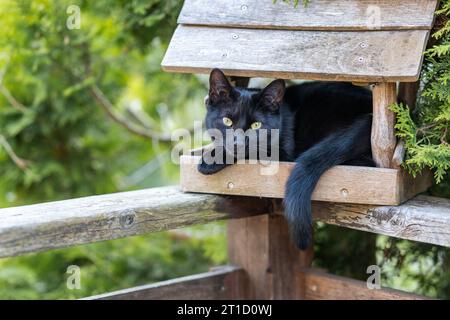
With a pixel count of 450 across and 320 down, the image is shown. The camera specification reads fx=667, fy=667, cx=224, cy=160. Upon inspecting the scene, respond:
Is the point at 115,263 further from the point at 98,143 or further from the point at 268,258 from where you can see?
the point at 268,258

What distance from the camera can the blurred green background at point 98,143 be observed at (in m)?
3.59

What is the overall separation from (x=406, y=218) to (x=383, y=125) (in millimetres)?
351

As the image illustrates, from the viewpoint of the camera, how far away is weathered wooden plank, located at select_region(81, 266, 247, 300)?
9.71 ft

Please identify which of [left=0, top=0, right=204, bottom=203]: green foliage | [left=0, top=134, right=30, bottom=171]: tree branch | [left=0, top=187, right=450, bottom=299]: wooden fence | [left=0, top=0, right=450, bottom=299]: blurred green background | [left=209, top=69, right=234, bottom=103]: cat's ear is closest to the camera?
[left=0, top=187, right=450, bottom=299]: wooden fence

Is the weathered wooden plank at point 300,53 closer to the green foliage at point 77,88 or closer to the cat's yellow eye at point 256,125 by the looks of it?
the cat's yellow eye at point 256,125

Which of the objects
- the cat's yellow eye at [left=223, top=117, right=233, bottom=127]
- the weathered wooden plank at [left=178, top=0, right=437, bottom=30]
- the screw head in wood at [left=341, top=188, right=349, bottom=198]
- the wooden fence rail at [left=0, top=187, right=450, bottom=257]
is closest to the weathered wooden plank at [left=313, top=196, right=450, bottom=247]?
the wooden fence rail at [left=0, top=187, right=450, bottom=257]

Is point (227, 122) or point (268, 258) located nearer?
point (227, 122)

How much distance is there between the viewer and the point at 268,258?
124 inches

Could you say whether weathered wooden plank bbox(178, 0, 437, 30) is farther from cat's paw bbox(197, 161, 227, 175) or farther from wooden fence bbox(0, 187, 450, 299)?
wooden fence bbox(0, 187, 450, 299)

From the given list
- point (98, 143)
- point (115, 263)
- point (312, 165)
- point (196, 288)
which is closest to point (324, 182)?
point (312, 165)

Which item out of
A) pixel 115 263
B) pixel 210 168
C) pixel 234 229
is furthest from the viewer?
pixel 115 263

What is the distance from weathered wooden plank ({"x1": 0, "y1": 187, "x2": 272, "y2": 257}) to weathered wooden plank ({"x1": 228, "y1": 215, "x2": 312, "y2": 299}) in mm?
188
